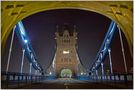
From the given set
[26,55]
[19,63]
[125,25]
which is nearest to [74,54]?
[26,55]

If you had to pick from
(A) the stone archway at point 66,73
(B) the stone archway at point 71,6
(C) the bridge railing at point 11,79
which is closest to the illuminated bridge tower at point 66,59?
(A) the stone archway at point 66,73

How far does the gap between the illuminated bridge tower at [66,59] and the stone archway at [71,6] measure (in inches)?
2990

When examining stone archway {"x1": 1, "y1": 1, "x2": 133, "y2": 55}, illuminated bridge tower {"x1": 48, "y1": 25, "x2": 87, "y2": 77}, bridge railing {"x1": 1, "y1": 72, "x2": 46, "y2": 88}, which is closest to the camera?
stone archway {"x1": 1, "y1": 1, "x2": 133, "y2": 55}

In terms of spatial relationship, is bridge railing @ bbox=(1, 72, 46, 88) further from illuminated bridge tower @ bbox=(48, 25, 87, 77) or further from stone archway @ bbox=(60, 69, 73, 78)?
stone archway @ bbox=(60, 69, 73, 78)

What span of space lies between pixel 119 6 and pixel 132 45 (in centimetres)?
294

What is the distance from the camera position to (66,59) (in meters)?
97.0

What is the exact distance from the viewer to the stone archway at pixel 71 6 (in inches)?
504

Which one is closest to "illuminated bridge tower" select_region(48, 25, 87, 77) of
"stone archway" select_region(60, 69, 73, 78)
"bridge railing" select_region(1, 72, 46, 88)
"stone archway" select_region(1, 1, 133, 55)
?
"stone archway" select_region(60, 69, 73, 78)

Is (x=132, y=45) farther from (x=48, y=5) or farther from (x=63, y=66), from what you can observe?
(x=63, y=66)

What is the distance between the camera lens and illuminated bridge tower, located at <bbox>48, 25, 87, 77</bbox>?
3617 inches

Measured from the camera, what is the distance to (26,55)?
166 ft

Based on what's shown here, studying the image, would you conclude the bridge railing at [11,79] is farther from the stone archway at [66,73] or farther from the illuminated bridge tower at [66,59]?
the stone archway at [66,73]

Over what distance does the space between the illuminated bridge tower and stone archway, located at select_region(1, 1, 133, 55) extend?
249ft

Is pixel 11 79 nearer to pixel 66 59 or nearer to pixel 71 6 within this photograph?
pixel 71 6
